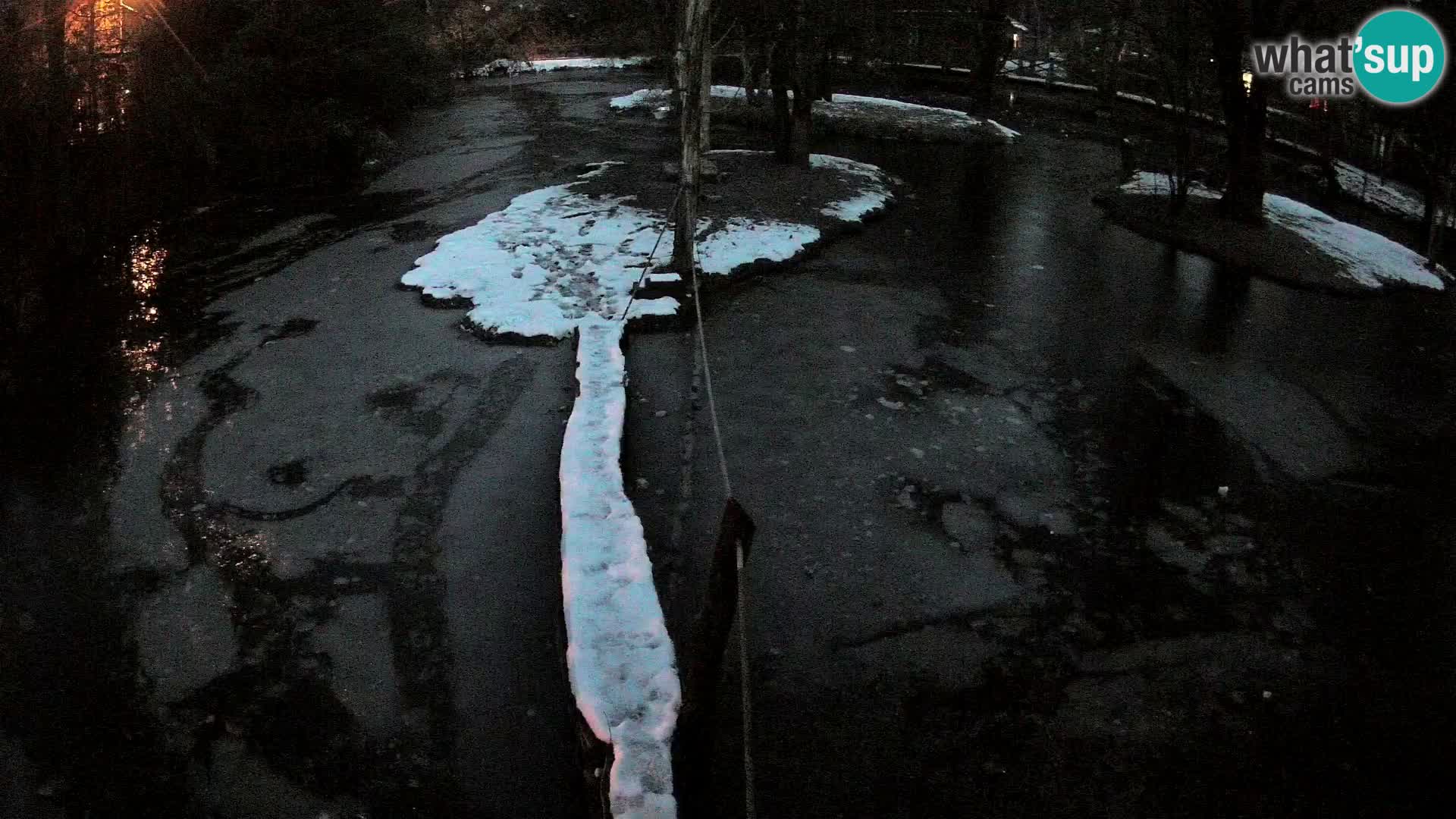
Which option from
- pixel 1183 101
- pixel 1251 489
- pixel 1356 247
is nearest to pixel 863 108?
pixel 1183 101

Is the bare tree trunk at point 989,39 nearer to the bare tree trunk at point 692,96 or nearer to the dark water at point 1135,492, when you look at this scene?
the dark water at point 1135,492

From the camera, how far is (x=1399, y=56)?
13461 millimetres

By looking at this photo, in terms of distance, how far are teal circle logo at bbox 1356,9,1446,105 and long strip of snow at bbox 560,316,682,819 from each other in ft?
39.7

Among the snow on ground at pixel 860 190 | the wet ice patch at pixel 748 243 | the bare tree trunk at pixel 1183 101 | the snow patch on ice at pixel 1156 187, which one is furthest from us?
the snow patch on ice at pixel 1156 187

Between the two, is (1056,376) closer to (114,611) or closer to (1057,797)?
(1057,797)

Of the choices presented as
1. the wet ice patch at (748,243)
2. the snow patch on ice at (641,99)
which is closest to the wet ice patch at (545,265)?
the wet ice patch at (748,243)

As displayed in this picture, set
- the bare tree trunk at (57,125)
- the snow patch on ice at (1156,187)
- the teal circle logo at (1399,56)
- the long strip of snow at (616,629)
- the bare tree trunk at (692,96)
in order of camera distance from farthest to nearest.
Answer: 1. the snow patch on ice at (1156,187)
2. the teal circle logo at (1399,56)
3. the bare tree trunk at (57,125)
4. the bare tree trunk at (692,96)
5. the long strip of snow at (616,629)

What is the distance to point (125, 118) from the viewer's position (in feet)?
46.6

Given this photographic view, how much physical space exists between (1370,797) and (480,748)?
406 centimetres

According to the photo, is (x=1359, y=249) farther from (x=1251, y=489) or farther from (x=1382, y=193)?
(x=1251, y=489)

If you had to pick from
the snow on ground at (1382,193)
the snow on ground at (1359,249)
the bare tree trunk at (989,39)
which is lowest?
the snow on ground at (1359,249)

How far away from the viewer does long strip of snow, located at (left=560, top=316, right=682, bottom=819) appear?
3799 mm

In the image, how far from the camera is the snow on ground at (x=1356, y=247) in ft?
40.6

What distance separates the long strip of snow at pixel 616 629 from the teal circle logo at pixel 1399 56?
12.1 m
